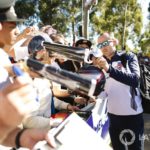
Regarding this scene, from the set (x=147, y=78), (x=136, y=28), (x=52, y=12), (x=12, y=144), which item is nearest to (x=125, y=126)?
(x=147, y=78)

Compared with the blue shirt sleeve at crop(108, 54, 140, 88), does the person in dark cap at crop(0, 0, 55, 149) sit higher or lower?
higher

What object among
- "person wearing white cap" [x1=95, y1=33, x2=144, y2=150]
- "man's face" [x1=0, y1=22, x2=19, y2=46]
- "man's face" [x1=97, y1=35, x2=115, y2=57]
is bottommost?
"person wearing white cap" [x1=95, y1=33, x2=144, y2=150]

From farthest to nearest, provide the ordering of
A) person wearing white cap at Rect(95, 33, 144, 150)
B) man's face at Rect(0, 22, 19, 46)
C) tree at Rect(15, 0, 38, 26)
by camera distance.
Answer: tree at Rect(15, 0, 38, 26), person wearing white cap at Rect(95, 33, 144, 150), man's face at Rect(0, 22, 19, 46)

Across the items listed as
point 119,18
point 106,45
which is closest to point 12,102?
point 106,45

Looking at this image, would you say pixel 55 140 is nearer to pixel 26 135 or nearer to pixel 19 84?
pixel 26 135

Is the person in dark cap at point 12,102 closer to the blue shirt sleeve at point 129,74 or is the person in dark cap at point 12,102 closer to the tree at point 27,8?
the blue shirt sleeve at point 129,74

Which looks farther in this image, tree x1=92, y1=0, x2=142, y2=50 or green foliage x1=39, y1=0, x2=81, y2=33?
tree x1=92, y1=0, x2=142, y2=50

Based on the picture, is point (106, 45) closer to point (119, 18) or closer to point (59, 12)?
point (59, 12)

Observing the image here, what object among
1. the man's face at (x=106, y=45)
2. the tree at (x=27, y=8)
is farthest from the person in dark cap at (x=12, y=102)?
the tree at (x=27, y=8)

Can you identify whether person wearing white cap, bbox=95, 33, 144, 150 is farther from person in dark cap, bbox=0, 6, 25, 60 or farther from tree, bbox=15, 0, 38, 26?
tree, bbox=15, 0, 38, 26

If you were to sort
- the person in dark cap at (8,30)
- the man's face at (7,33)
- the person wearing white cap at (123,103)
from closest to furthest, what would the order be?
the person in dark cap at (8,30) < the man's face at (7,33) < the person wearing white cap at (123,103)

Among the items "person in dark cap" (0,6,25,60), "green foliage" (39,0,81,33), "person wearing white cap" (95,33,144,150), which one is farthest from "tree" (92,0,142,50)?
"person in dark cap" (0,6,25,60)

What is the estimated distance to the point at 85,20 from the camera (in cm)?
1426

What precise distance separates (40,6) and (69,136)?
2642 centimetres
